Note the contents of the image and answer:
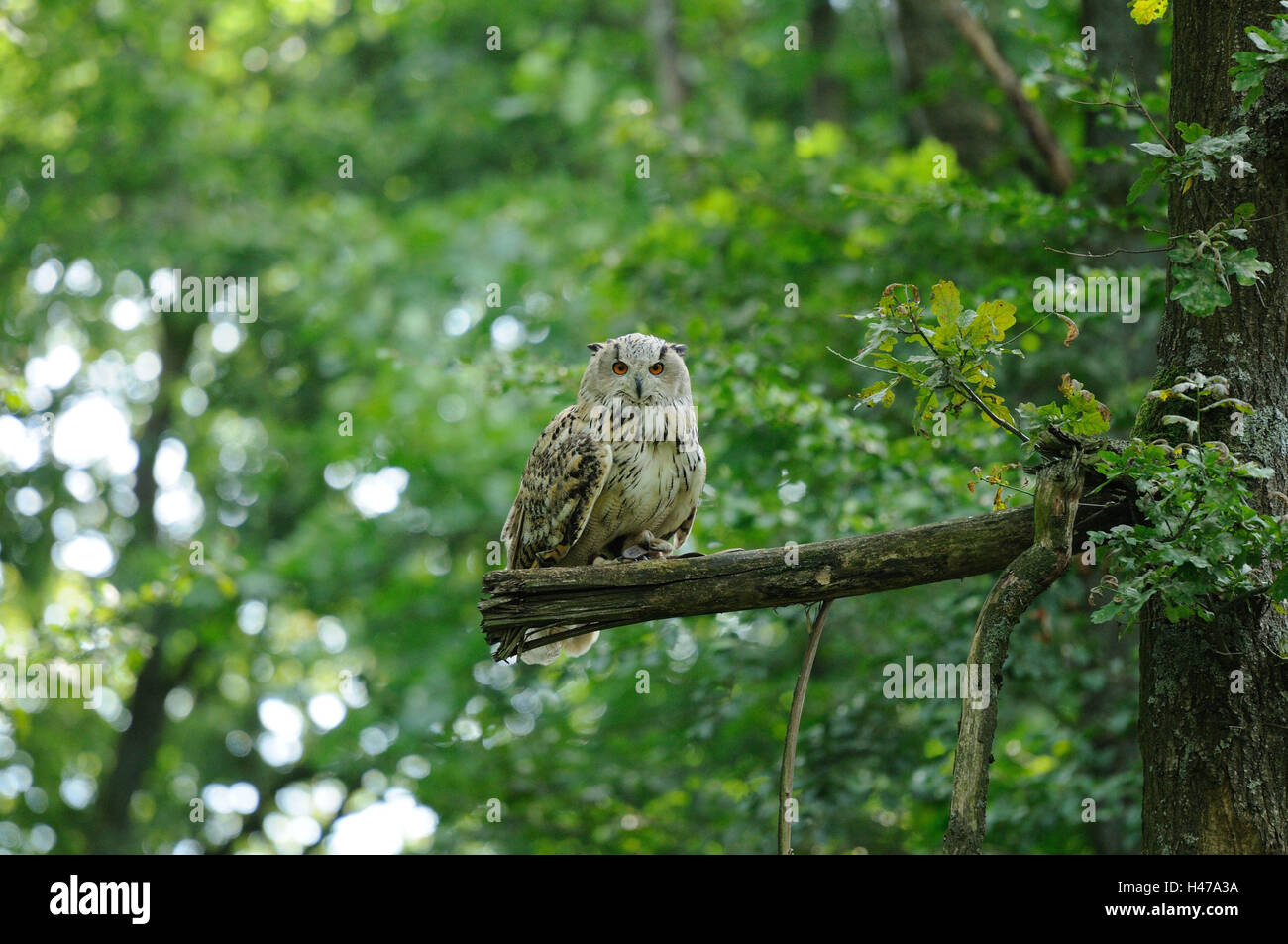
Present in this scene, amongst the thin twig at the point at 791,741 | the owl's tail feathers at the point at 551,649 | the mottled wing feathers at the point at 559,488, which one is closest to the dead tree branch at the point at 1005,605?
the thin twig at the point at 791,741

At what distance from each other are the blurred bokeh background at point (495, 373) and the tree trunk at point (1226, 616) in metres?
0.91

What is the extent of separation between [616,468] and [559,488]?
23 centimetres

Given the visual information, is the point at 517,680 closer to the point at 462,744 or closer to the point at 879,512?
the point at 462,744

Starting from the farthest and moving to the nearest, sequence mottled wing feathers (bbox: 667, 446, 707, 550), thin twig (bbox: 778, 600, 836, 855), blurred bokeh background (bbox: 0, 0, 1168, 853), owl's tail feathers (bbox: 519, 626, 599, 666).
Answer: blurred bokeh background (bbox: 0, 0, 1168, 853) → mottled wing feathers (bbox: 667, 446, 707, 550) → owl's tail feathers (bbox: 519, 626, 599, 666) → thin twig (bbox: 778, 600, 836, 855)

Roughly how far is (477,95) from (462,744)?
27.7 ft

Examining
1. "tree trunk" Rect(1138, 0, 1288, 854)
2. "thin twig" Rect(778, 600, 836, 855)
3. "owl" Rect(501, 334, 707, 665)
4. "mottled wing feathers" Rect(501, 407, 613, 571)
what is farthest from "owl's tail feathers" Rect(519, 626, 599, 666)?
"tree trunk" Rect(1138, 0, 1288, 854)

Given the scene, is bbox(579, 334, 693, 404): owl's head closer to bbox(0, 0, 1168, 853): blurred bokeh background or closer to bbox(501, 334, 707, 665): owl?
bbox(501, 334, 707, 665): owl

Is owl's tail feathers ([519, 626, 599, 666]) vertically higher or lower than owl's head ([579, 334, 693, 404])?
lower

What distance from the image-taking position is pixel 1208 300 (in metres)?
3.33

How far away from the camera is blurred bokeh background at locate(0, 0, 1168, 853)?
21.7 feet

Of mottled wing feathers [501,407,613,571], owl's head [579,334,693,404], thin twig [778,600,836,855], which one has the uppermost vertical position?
owl's head [579,334,693,404]

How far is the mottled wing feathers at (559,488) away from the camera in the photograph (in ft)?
14.5

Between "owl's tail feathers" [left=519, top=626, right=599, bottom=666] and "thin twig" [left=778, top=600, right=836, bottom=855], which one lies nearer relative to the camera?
"thin twig" [left=778, top=600, right=836, bottom=855]
